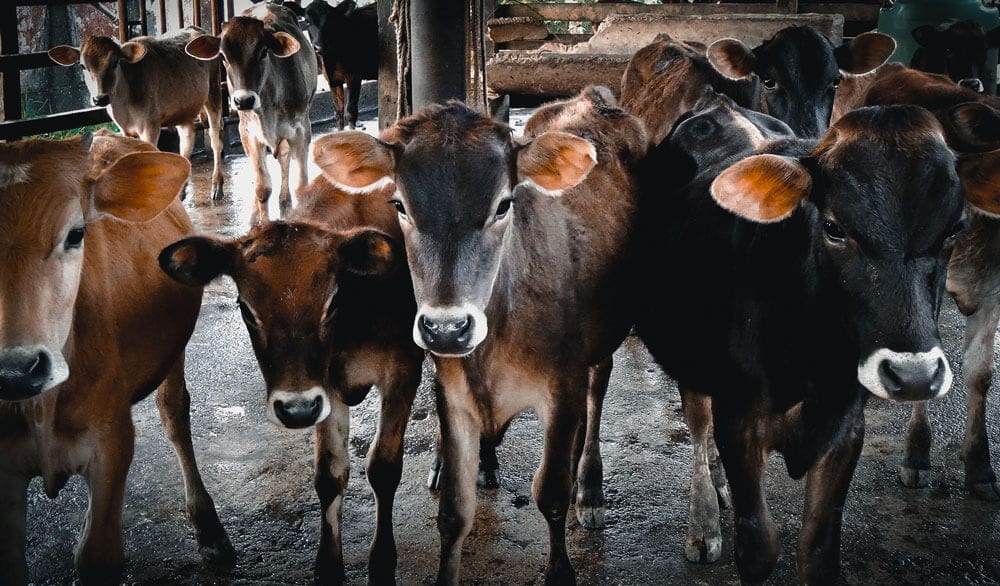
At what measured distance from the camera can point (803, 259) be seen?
300 centimetres

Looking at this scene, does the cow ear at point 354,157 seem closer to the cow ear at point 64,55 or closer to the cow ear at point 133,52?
the cow ear at point 133,52

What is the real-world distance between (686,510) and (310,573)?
65.5 inches

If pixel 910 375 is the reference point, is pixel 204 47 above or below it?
above

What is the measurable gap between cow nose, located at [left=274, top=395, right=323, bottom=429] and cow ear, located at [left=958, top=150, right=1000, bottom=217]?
2148 mm

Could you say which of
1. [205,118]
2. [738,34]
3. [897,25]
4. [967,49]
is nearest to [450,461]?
[738,34]

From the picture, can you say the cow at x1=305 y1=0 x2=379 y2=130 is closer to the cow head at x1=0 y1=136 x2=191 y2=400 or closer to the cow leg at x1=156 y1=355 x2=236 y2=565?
the cow leg at x1=156 y1=355 x2=236 y2=565

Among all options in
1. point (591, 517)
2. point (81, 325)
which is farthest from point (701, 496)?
point (81, 325)

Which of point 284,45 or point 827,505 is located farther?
point 284,45

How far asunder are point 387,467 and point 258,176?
5682 mm

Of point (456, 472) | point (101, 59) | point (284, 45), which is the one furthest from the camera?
point (101, 59)

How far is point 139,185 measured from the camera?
3131mm

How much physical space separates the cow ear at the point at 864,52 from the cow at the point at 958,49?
2.72 meters

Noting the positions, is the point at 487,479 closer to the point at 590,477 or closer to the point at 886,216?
the point at 590,477

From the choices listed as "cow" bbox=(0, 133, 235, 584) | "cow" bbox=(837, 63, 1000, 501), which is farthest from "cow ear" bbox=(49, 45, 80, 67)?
"cow" bbox=(837, 63, 1000, 501)
